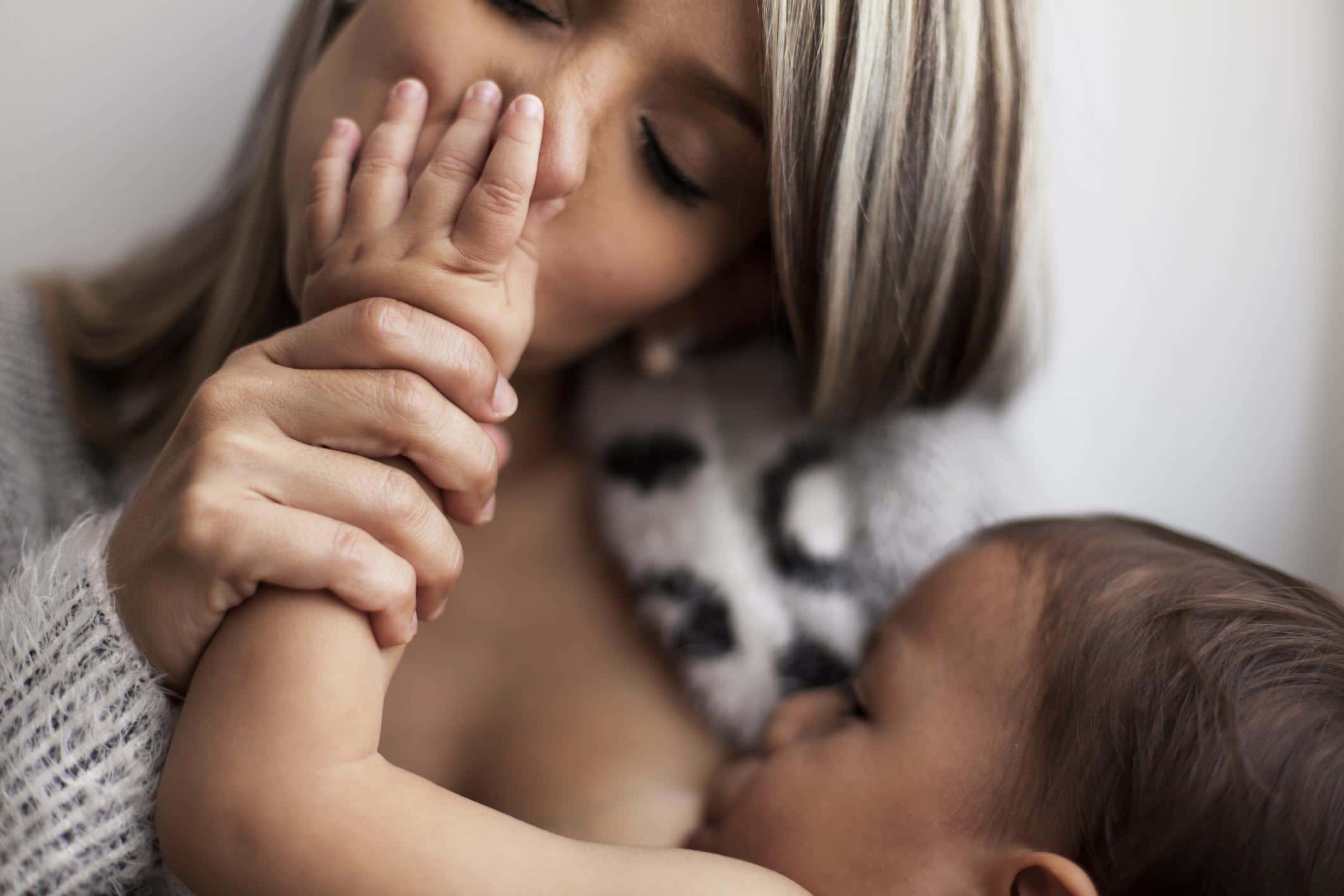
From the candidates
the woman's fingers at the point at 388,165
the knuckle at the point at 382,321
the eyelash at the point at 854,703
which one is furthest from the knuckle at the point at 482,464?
the eyelash at the point at 854,703

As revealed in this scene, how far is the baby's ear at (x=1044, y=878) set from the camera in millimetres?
780

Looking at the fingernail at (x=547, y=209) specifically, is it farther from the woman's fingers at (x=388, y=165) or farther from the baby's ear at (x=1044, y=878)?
the baby's ear at (x=1044, y=878)

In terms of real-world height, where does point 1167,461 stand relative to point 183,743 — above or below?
above

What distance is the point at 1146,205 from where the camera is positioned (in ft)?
5.19

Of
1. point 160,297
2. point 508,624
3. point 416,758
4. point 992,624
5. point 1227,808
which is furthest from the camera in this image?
point 160,297

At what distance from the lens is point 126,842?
29.4 inches

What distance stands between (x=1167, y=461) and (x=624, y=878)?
1.23 m

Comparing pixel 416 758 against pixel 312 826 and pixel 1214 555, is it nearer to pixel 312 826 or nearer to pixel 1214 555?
pixel 312 826

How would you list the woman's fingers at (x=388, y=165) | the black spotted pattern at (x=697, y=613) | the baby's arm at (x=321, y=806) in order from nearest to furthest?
the baby's arm at (x=321, y=806)
the woman's fingers at (x=388, y=165)
the black spotted pattern at (x=697, y=613)

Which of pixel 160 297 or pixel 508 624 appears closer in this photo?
pixel 508 624

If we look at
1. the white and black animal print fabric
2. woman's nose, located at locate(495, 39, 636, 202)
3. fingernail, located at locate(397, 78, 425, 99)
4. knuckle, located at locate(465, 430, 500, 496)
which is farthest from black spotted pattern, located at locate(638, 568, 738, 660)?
fingernail, located at locate(397, 78, 425, 99)

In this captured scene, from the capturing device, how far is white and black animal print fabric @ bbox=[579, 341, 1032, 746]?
1172 millimetres

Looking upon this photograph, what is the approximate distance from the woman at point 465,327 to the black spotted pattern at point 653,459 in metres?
0.08

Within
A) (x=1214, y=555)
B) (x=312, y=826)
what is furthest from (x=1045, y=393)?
(x=312, y=826)
